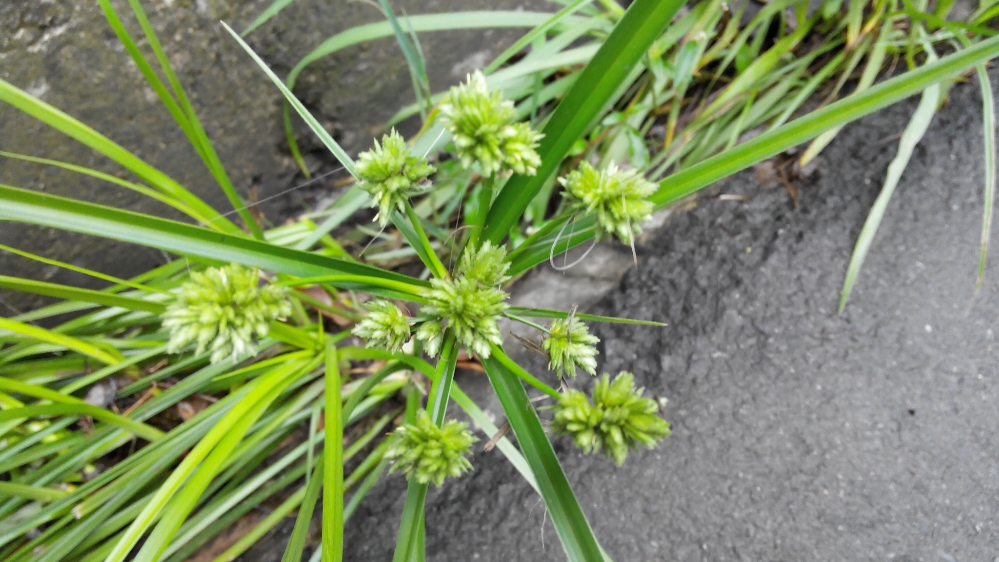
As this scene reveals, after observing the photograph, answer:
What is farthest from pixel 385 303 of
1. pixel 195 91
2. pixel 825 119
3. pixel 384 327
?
pixel 195 91

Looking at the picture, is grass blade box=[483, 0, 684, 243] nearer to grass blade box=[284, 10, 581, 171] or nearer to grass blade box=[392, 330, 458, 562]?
grass blade box=[392, 330, 458, 562]

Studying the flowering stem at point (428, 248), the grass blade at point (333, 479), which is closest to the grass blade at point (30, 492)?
the grass blade at point (333, 479)

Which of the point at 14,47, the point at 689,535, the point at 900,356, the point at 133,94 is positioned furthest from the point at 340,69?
the point at 900,356

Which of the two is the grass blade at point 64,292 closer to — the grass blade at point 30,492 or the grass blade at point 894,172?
the grass blade at point 30,492

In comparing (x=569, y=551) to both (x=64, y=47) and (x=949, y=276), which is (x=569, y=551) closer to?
(x=949, y=276)

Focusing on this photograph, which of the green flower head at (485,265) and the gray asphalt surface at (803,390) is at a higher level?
the green flower head at (485,265)
